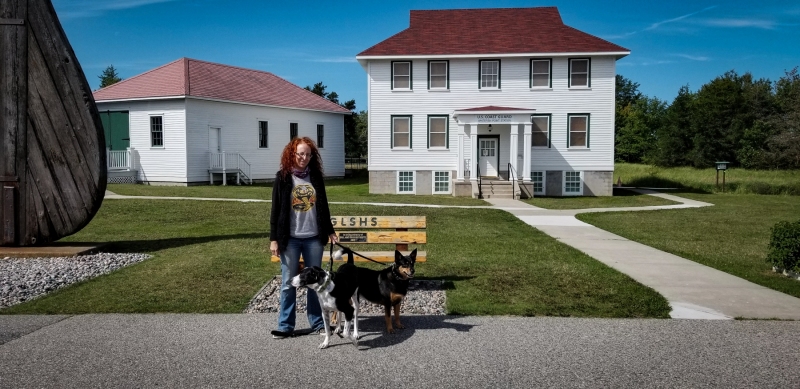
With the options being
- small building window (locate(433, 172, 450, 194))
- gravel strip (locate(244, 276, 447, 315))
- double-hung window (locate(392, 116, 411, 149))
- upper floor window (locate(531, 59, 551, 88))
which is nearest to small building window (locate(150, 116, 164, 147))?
double-hung window (locate(392, 116, 411, 149))

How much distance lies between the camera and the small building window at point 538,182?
28.9 m

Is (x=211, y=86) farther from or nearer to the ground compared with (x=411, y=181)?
farther from the ground

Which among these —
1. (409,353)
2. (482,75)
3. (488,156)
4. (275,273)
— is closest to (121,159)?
(488,156)

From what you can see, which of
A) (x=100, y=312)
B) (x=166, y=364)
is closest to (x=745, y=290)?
(x=166, y=364)

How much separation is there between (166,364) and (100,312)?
2257 mm

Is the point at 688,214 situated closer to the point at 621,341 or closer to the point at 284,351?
the point at 621,341

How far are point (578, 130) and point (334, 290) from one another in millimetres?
24822

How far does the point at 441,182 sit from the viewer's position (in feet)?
95.0

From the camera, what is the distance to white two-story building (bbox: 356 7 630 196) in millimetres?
28188

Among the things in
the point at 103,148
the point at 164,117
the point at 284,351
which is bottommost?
the point at 284,351

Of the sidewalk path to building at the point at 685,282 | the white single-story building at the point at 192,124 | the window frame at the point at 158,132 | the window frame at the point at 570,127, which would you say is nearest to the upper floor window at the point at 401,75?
the window frame at the point at 570,127

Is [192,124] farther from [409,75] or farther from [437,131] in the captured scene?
[437,131]

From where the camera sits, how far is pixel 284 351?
5578 millimetres

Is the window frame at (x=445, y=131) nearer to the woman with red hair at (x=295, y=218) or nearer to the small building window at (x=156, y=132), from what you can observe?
the small building window at (x=156, y=132)
